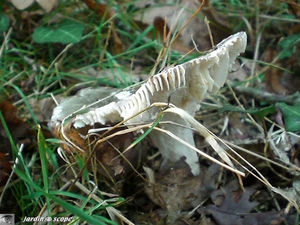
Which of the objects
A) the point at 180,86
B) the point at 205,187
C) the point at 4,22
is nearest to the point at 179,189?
the point at 205,187

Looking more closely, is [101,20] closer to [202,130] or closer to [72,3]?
[72,3]

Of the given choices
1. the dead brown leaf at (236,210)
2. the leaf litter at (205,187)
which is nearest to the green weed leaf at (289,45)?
the leaf litter at (205,187)

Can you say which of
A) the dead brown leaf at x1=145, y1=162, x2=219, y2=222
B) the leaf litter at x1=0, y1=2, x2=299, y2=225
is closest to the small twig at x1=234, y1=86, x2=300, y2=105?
the leaf litter at x1=0, y1=2, x2=299, y2=225

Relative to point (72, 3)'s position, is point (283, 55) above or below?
below

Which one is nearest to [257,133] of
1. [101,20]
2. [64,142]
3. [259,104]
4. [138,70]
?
[259,104]

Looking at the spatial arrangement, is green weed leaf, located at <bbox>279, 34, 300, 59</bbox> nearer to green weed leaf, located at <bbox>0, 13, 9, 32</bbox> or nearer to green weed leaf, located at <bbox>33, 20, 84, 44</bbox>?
green weed leaf, located at <bbox>33, 20, 84, 44</bbox>

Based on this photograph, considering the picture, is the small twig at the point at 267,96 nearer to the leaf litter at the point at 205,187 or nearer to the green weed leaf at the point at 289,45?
the leaf litter at the point at 205,187
